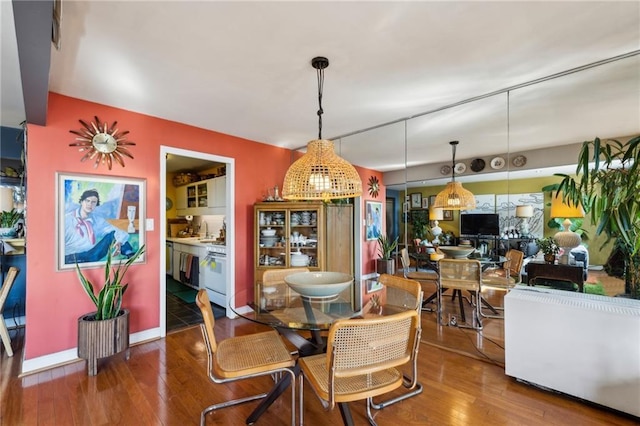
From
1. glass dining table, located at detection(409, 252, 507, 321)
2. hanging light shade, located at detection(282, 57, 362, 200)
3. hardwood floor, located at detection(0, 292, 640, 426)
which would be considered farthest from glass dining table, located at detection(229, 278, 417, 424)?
glass dining table, located at detection(409, 252, 507, 321)

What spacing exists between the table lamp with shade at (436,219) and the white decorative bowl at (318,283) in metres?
1.32

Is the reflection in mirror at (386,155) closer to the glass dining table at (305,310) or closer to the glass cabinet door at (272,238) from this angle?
the glass cabinet door at (272,238)

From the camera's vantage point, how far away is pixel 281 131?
362cm

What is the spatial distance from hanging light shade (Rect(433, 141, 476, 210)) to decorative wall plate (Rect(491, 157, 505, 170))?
0.32 m

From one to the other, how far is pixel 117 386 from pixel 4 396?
73 cm

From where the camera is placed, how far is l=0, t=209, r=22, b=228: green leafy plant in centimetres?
343

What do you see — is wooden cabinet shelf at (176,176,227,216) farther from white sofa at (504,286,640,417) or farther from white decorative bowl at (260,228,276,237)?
white sofa at (504,286,640,417)

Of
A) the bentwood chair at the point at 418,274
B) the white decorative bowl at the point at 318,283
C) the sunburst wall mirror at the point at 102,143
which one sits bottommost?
the bentwood chair at the point at 418,274

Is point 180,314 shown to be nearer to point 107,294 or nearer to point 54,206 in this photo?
point 107,294

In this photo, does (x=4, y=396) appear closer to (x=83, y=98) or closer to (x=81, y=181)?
(x=81, y=181)

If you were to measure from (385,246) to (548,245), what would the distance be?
5.41ft

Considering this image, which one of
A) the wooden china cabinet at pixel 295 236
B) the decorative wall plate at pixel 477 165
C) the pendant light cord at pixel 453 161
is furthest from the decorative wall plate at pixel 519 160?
the wooden china cabinet at pixel 295 236

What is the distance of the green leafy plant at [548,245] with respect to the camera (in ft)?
7.85

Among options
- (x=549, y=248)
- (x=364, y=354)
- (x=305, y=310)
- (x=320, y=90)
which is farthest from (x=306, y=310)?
(x=549, y=248)
